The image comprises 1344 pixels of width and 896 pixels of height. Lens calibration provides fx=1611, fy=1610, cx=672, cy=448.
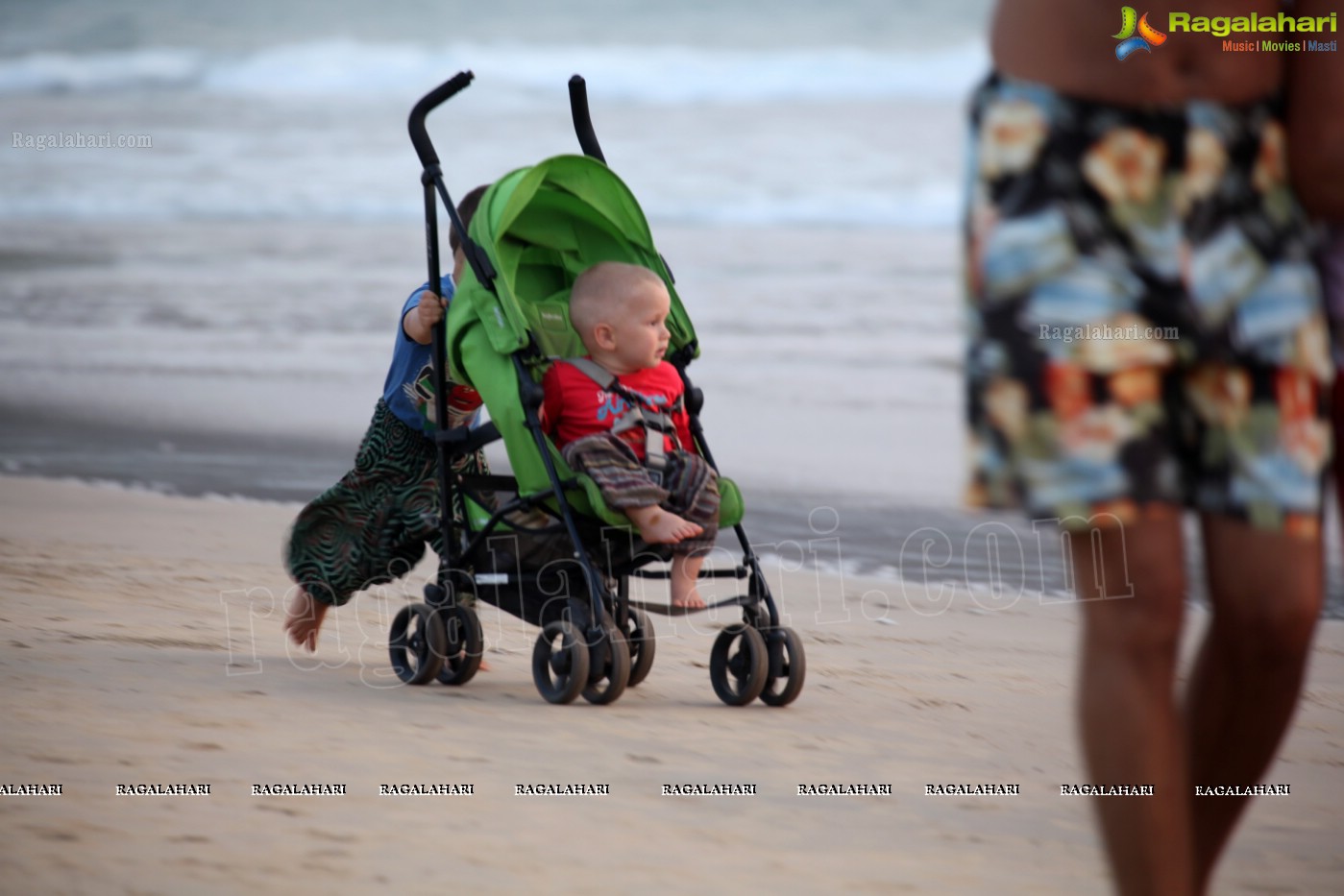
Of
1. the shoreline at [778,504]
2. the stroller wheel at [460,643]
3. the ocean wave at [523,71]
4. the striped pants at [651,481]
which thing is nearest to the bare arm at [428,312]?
the striped pants at [651,481]

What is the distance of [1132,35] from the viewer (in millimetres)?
2055

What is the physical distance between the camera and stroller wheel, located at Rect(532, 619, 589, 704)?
410 cm

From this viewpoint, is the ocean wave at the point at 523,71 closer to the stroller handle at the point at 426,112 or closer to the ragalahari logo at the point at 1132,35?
the stroller handle at the point at 426,112

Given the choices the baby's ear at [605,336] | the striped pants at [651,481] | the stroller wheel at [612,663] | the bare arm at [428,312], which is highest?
the bare arm at [428,312]

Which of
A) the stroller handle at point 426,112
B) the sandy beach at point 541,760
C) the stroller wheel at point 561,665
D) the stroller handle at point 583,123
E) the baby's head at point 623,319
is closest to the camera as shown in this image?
the sandy beach at point 541,760

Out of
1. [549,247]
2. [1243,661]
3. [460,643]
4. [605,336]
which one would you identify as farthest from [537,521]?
[1243,661]

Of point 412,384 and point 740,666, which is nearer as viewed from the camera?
point 740,666

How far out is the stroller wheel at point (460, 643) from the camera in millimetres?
4402

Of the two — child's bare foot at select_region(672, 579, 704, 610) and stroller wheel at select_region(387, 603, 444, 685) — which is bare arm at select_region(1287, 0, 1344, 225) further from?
stroller wheel at select_region(387, 603, 444, 685)

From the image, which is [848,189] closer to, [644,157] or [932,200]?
[932,200]

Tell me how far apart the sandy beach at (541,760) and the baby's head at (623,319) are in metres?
0.92

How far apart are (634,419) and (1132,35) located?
236 cm

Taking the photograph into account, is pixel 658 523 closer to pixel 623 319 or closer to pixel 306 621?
pixel 623 319

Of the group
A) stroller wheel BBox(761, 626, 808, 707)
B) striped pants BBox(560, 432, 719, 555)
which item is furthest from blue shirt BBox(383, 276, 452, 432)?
stroller wheel BBox(761, 626, 808, 707)
